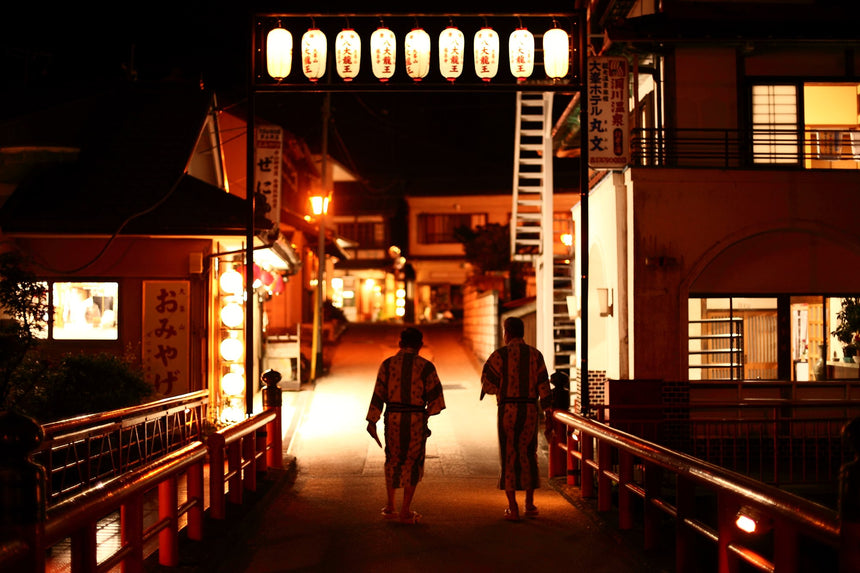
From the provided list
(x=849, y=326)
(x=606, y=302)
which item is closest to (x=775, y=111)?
(x=849, y=326)

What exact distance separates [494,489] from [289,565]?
4920mm

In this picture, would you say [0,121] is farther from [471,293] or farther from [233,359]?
[471,293]

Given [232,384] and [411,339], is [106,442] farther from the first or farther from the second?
[232,384]

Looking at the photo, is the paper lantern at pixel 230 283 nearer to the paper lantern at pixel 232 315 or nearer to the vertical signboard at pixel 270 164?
the paper lantern at pixel 232 315

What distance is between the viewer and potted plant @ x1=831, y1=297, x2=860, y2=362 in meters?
15.1

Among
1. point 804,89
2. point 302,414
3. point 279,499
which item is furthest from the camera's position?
point 302,414

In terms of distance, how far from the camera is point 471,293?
31.7 meters

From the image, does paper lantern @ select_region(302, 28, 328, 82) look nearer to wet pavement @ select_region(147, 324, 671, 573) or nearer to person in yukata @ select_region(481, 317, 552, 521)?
wet pavement @ select_region(147, 324, 671, 573)

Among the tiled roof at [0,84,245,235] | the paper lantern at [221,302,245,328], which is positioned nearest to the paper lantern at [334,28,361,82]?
the tiled roof at [0,84,245,235]

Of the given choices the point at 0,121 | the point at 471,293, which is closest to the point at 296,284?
the point at 471,293

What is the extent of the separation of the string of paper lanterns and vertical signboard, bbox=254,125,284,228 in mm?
5739

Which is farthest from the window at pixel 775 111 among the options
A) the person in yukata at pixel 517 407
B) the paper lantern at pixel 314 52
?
the person in yukata at pixel 517 407

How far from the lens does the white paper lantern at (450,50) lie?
13.5 meters

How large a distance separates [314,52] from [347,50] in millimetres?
541
